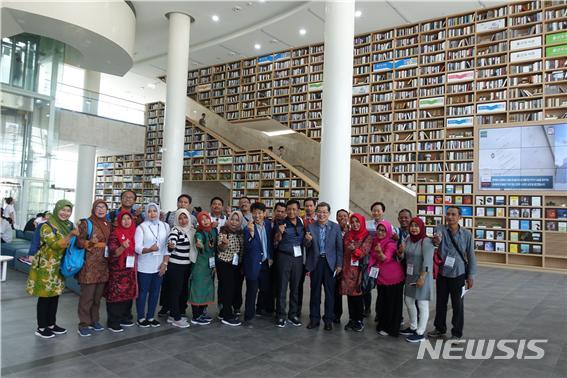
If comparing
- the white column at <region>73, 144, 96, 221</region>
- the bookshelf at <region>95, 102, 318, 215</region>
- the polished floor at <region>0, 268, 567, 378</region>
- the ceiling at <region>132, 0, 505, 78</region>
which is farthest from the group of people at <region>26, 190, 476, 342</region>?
the white column at <region>73, 144, 96, 221</region>

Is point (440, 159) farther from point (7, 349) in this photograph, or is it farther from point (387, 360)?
point (7, 349)

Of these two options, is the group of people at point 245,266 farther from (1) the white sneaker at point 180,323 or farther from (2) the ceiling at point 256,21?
(2) the ceiling at point 256,21

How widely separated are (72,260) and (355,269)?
2638mm

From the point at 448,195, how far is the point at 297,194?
12.3 feet

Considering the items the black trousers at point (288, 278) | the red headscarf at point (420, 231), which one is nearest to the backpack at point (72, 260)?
the black trousers at point (288, 278)

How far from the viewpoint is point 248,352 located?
321cm

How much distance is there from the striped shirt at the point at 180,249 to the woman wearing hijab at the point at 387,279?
1815 mm

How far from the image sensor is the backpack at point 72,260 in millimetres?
3441

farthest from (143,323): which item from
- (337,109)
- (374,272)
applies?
(337,109)

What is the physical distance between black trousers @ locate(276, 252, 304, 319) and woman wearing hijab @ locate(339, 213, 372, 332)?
46 centimetres

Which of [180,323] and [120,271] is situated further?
[180,323]

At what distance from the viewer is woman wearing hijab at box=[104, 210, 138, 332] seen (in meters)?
3.64

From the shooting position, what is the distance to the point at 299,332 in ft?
12.5

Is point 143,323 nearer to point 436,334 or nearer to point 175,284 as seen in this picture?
point 175,284
